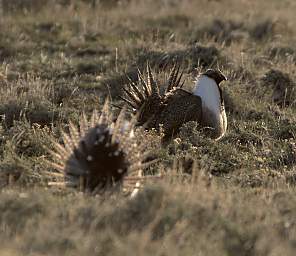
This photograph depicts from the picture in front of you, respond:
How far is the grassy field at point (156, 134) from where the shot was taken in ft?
11.9

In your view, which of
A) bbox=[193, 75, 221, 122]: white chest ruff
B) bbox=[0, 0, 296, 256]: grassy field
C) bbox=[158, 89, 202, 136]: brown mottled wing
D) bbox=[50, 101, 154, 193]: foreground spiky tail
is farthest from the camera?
bbox=[193, 75, 221, 122]: white chest ruff

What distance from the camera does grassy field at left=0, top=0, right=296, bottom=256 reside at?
11.9ft

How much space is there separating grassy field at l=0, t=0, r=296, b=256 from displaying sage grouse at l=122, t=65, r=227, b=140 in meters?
0.12

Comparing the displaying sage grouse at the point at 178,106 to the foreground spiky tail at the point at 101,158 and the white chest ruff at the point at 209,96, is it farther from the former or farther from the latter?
the foreground spiky tail at the point at 101,158

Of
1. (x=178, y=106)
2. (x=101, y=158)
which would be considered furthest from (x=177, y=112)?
(x=101, y=158)

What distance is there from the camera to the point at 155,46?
8516 millimetres

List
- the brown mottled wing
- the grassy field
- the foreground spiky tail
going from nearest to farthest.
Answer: the grassy field, the foreground spiky tail, the brown mottled wing

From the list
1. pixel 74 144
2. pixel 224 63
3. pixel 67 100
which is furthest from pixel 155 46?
pixel 74 144

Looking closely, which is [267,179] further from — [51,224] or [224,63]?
[224,63]

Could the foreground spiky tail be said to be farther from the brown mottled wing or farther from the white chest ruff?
the white chest ruff

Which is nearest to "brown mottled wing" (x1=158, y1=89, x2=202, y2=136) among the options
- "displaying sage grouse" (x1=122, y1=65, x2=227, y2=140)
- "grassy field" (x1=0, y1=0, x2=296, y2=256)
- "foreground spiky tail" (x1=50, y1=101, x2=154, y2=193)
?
"displaying sage grouse" (x1=122, y1=65, x2=227, y2=140)

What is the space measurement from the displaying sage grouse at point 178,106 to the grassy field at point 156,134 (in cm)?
12

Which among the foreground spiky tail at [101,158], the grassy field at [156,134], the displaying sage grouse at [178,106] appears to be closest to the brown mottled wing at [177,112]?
the displaying sage grouse at [178,106]

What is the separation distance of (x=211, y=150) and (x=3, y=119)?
163cm
